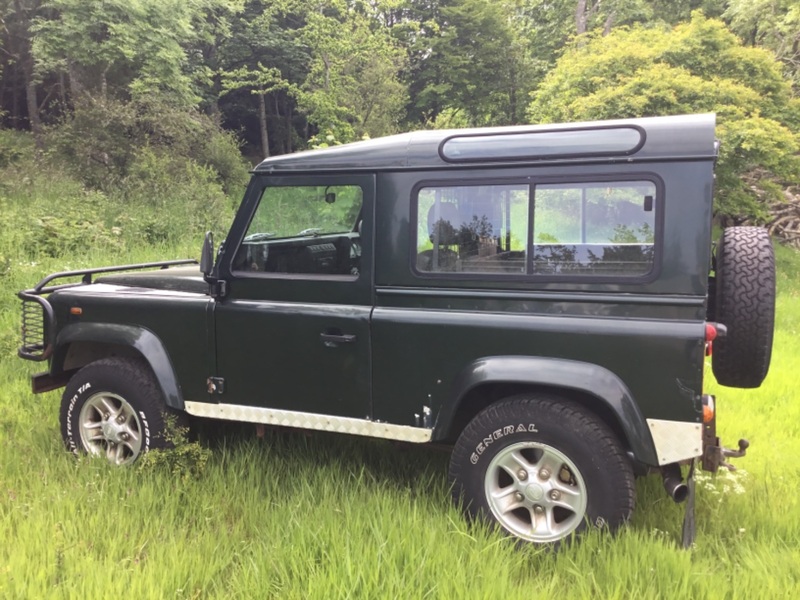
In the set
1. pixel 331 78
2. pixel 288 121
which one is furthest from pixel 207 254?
pixel 288 121

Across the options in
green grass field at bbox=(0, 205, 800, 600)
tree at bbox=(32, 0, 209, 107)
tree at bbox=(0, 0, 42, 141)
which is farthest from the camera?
tree at bbox=(0, 0, 42, 141)

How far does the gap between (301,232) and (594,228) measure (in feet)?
5.49

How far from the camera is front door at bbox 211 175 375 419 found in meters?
3.26

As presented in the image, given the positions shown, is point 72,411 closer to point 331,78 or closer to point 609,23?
point 331,78

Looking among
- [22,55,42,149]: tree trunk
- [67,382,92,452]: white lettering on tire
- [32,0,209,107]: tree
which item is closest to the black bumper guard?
[67,382,92,452]: white lettering on tire

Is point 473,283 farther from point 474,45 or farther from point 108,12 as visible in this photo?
point 474,45

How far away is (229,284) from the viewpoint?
3.54 metres

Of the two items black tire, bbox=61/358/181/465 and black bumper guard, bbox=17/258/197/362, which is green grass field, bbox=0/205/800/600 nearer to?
black tire, bbox=61/358/181/465

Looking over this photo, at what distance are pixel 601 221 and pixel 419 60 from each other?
85.4 feet

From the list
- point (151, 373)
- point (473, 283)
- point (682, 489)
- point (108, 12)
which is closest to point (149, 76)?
point (108, 12)

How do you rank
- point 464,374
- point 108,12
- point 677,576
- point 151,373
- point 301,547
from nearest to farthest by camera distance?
1. point 677,576
2. point 301,547
3. point 464,374
4. point 151,373
5. point 108,12

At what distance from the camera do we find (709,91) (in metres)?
10.7

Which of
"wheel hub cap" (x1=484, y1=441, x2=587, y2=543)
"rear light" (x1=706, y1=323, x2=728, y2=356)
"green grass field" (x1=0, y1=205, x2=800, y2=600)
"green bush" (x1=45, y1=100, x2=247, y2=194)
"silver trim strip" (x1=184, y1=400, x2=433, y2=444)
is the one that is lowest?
"green grass field" (x1=0, y1=205, x2=800, y2=600)

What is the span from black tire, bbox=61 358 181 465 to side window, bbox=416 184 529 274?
192 centimetres
